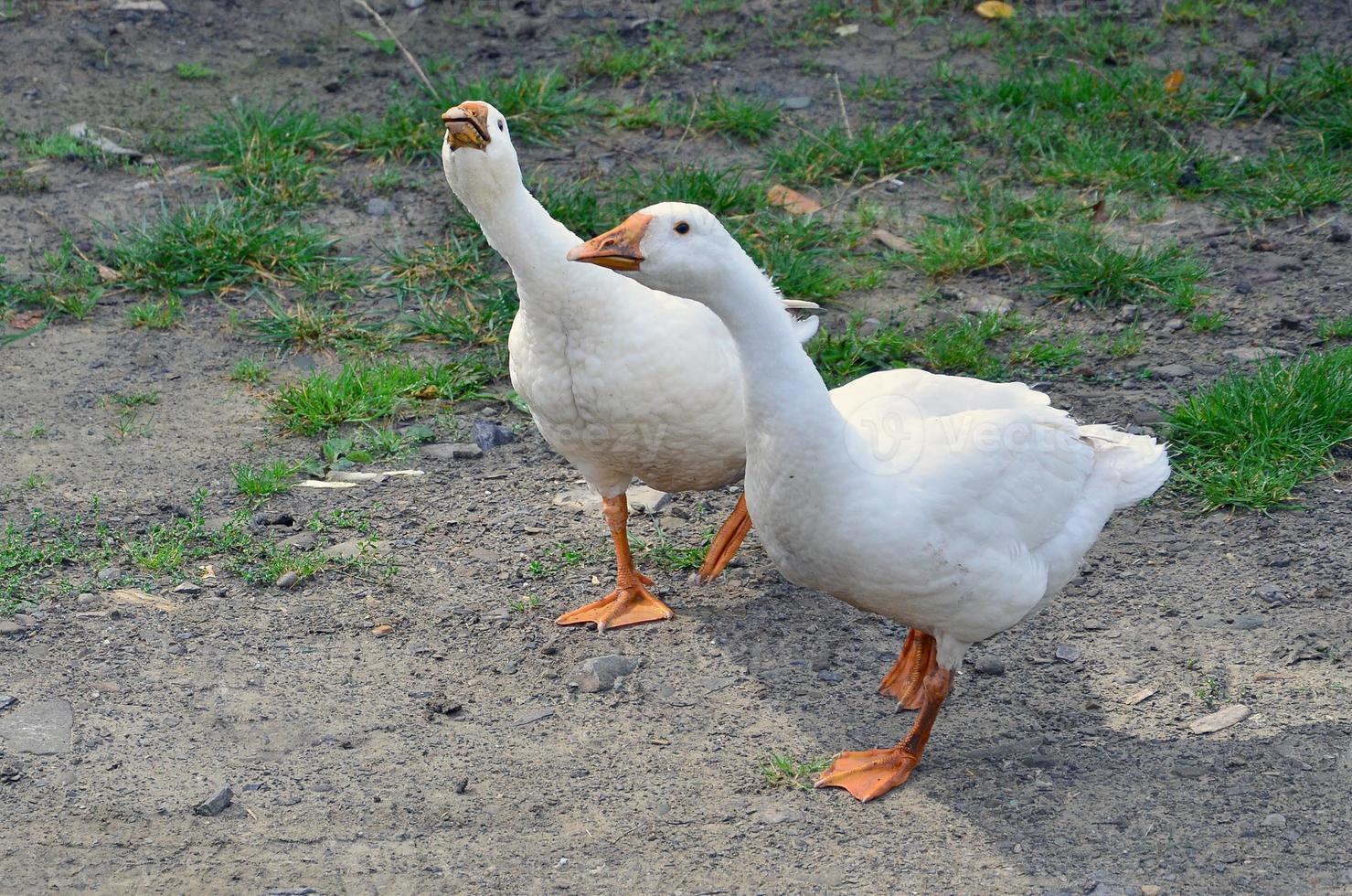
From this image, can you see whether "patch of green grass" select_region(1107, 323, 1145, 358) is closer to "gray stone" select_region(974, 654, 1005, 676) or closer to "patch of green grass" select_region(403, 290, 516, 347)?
"gray stone" select_region(974, 654, 1005, 676)

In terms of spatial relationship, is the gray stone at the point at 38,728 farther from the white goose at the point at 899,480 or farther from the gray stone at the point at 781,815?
the white goose at the point at 899,480

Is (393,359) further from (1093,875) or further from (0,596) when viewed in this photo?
(1093,875)

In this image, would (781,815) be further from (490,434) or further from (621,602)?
(490,434)

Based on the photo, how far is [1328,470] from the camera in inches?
194

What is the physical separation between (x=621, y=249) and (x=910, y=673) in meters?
1.60

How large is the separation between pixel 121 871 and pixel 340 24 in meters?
6.31

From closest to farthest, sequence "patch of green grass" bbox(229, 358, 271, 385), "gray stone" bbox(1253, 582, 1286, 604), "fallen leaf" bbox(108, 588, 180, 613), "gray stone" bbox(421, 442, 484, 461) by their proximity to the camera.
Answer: "gray stone" bbox(1253, 582, 1286, 604)
"fallen leaf" bbox(108, 588, 180, 613)
"gray stone" bbox(421, 442, 484, 461)
"patch of green grass" bbox(229, 358, 271, 385)

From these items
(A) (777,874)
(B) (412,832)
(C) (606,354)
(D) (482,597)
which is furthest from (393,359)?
(A) (777,874)

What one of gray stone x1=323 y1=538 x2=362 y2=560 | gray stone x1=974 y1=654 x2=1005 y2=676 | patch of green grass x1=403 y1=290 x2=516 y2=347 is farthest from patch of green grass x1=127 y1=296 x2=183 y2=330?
gray stone x1=974 y1=654 x2=1005 y2=676

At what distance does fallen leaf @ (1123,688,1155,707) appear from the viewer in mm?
4043

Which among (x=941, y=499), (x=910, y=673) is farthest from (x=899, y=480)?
(x=910, y=673)

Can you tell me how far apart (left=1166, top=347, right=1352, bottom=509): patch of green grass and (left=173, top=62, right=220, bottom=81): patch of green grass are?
5485 millimetres

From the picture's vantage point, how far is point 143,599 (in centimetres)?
458

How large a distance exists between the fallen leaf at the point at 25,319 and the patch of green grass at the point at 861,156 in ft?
11.1
